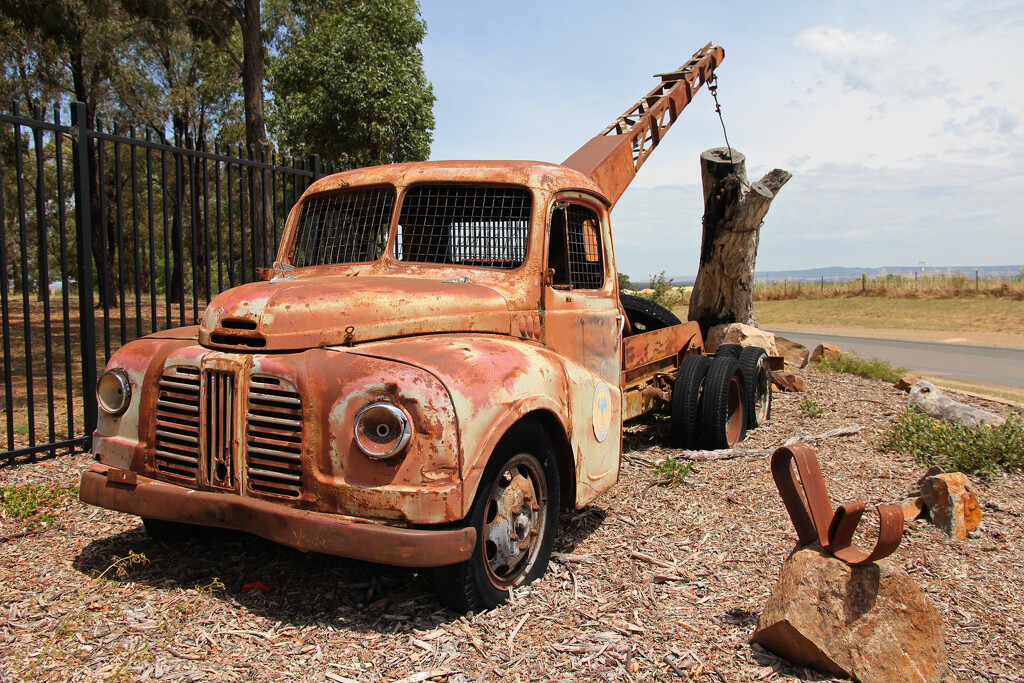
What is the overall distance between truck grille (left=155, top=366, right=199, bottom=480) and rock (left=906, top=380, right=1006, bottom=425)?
6.35 m

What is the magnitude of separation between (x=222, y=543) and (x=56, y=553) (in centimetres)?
86

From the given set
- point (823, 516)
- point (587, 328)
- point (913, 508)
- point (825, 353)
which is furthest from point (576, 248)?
point (825, 353)

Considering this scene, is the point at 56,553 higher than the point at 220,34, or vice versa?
the point at 220,34

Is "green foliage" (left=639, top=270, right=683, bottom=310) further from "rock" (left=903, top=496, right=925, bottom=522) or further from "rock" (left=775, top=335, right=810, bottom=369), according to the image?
"rock" (left=903, top=496, right=925, bottom=522)

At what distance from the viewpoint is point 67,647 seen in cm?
301

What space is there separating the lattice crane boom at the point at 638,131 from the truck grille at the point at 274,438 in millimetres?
3521

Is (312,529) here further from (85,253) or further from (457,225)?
(85,253)

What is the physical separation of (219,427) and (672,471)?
333cm

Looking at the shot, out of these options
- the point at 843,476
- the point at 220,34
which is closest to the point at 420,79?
the point at 220,34

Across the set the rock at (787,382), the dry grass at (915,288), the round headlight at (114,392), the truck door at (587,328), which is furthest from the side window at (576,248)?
the dry grass at (915,288)

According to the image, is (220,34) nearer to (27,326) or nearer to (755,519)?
(27,326)

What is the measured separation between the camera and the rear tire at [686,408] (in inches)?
247

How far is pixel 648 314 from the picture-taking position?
7.55 meters

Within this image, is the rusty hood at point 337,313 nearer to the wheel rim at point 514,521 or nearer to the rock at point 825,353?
the wheel rim at point 514,521
